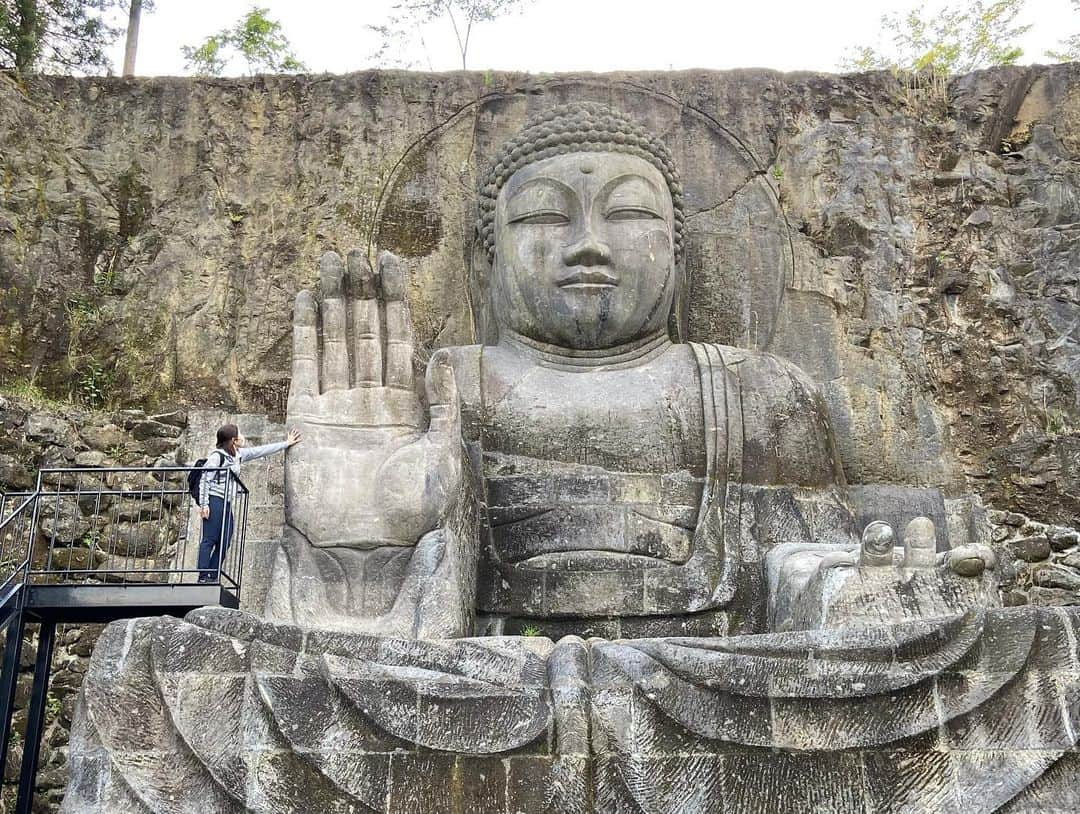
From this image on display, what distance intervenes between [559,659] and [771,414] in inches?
110

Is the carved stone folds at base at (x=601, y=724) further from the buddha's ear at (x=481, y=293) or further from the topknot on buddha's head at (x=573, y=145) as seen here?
the topknot on buddha's head at (x=573, y=145)

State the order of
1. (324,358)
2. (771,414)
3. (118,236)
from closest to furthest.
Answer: (324,358) → (771,414) → (118,236)

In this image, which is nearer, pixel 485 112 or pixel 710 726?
pixel 710 726

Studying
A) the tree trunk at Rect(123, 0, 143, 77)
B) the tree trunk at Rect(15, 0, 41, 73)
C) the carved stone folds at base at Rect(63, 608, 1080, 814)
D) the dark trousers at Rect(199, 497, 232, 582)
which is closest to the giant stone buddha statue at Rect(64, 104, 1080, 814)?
the carved stone folds at base at Rect(63, 608, 1080, 814)

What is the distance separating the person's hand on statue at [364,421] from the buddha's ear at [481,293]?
1584mm

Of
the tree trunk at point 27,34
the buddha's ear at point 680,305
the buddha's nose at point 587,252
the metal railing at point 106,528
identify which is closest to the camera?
the buddha's nose at point 587,252

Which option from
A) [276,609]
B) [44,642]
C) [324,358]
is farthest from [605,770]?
[44,642]

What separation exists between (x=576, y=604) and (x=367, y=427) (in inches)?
52.4

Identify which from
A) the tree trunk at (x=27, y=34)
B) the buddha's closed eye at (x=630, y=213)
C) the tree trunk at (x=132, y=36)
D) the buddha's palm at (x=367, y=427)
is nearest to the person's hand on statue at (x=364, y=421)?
the buddha's palm at (x=367, y=427)

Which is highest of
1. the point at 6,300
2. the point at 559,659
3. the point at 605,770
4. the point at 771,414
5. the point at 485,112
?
the point at 485,112

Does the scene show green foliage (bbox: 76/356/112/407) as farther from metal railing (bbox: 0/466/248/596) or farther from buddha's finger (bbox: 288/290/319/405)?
buddha's finger (bbox: 288/290/319/405)

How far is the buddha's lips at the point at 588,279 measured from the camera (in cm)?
769

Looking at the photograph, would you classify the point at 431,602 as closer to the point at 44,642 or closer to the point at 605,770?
the point at 605,770

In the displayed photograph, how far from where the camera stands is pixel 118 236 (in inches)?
379
